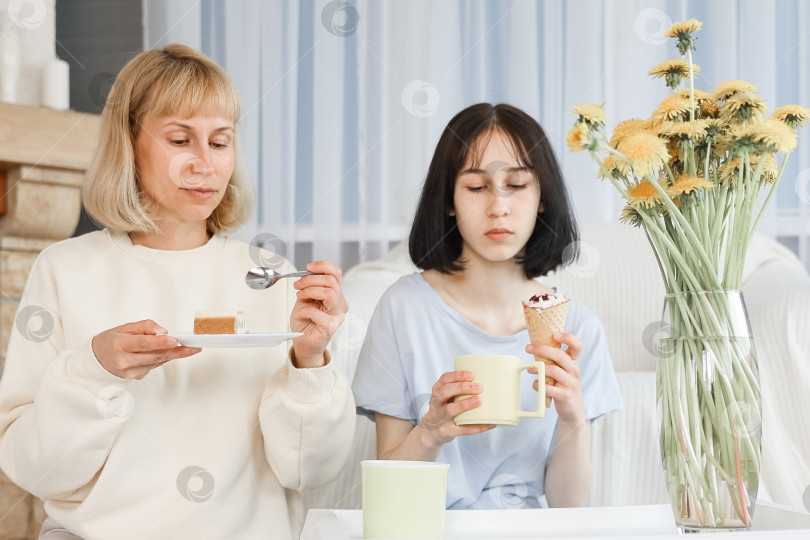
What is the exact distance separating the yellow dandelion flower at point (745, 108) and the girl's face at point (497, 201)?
0.36 m

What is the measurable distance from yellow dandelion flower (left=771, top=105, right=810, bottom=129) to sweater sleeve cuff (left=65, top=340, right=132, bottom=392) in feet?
2.34

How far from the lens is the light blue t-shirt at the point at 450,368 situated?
1.06 m

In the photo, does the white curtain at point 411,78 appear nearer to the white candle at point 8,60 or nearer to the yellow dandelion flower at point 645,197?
the white candle at point 8,60

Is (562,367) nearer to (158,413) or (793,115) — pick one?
(793,115)

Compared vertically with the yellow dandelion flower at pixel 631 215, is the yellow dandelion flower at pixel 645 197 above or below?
above

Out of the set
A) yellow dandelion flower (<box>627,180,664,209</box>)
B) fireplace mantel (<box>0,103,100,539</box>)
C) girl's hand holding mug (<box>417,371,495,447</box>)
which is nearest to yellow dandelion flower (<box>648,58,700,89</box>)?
yellow dandelion flower (<box>627,180,664,209</box>)

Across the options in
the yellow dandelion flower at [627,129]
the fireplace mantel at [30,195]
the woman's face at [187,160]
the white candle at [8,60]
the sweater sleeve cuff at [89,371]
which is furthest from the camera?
the white candle at [8,60]

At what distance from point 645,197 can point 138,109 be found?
67 cm

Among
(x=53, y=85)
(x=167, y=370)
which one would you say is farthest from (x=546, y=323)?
(x=53, y=85)

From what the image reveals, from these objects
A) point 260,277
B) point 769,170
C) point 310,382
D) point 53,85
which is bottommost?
point 310,382

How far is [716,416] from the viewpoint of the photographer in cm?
69

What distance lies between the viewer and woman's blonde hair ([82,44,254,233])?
1.00 m

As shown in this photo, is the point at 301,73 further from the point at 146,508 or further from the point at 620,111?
the point at 146,508

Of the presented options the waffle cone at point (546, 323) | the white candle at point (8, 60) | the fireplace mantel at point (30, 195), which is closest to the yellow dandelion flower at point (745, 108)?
the waffle cone at point (546, 323)
